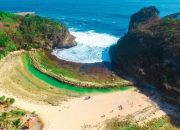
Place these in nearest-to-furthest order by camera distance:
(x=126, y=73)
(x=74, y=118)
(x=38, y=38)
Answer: (x=74, y=118) < (x=126, y=73) < (x=38, y=38)

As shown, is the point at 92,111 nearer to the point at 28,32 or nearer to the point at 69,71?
the point at 69,71

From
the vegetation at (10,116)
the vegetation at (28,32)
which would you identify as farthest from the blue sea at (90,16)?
the vegetation at (10,116)

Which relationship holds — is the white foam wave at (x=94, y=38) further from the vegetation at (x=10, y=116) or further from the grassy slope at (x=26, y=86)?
the vegetation at (x=10, y=116)

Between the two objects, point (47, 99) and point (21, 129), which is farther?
point (47, 99)

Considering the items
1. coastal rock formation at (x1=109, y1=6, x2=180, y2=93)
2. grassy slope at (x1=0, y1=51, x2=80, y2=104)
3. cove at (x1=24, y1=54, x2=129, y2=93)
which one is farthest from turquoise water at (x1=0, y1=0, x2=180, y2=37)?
grassy slope at (x1=0, y1=51, x2=80, y2=104)

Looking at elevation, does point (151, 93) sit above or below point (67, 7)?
below

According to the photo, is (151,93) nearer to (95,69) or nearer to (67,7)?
(95,69)

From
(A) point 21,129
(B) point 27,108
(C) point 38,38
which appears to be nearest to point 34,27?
(C) point 38,38
